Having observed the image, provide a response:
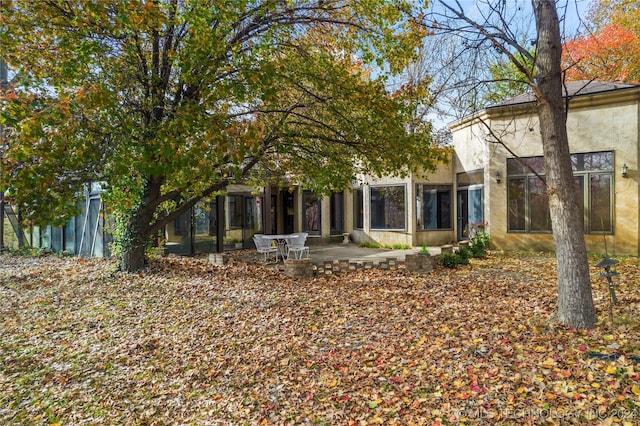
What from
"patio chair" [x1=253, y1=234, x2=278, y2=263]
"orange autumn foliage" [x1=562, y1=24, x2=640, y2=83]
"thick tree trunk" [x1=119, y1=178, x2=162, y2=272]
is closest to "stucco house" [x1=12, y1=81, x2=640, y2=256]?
"patio chair" [x1=253, y1=234, x2=278, y2=263]

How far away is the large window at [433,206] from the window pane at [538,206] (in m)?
3.28

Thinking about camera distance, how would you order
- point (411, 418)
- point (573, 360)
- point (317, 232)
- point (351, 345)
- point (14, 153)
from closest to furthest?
point (411, 418), point (573, 360), point (351, 345), point (14, 153), point (317, 232)

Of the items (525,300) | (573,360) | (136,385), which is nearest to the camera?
(573,360)

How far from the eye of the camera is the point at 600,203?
10.7 meters

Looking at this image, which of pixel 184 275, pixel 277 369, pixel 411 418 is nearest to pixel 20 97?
pixel 184 275

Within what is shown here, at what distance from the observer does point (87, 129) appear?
5805mm

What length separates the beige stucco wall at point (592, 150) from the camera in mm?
10273

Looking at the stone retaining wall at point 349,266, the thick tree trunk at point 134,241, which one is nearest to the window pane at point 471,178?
the stone retaining wall at point 349,266

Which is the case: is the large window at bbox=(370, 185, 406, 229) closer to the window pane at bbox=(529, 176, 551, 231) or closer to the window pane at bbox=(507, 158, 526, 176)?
the window pane at bbox=(507, 158, 526, 176)

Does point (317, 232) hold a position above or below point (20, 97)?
below

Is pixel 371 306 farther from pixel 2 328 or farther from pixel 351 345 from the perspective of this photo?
pixel 2 328

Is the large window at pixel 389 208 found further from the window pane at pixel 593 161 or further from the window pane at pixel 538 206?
the window pane at pixel 593 161

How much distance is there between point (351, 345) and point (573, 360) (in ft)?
7.34

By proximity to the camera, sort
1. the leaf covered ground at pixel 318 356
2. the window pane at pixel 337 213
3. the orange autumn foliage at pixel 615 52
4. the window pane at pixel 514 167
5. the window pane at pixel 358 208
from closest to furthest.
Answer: the leaf covered ground at pixel 318 356 < the window pane at pixel 514 167 < the orange autumn foliage at pixel 615 52 < the window pane at pixel 358 208 < the window pane at pixel 337 213
